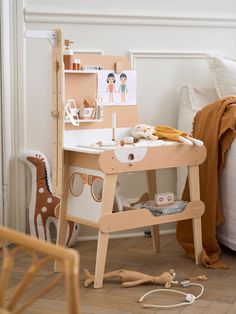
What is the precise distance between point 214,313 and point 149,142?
73 cm

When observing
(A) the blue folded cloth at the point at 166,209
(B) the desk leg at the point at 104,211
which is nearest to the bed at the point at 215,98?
(A) the blue folded cloth at the point at 166,209

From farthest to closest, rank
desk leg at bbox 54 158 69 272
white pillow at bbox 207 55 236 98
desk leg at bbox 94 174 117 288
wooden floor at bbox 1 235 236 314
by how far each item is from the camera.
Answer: white pillow at bbox 207 55 236 98 < desk leg at bbox 54 158 69 272 < desk leg at bbox 94 174 117 288 < wooden floor at bbox 1 235 236 314

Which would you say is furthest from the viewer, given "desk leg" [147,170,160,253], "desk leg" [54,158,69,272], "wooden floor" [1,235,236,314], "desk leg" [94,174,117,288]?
"desk leg" [147,170,160,253]

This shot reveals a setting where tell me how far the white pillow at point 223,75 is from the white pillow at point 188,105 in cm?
9

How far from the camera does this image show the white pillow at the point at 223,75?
2.80 meters

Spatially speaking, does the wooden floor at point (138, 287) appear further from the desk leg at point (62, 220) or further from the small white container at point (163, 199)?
the small white container at point (163, 199)

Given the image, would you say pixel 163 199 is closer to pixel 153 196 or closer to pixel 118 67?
pixel 153 196

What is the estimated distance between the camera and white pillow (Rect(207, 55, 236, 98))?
2803mm

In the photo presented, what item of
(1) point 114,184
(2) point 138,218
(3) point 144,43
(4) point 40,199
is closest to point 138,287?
(2) point 138,218

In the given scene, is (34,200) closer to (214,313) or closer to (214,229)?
(214,229)

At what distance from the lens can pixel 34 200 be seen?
8.89ft

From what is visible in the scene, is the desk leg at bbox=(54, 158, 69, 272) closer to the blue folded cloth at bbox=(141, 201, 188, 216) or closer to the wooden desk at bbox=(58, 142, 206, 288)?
the wooden desk at bbox=(58, 142, 206, 288)

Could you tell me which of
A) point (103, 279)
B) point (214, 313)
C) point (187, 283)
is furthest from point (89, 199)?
point (214, 313)

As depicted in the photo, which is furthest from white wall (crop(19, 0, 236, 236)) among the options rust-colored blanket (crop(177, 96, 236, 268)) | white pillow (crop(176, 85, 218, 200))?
rust-colored blanket (crop(177, 96, 236, 268))
